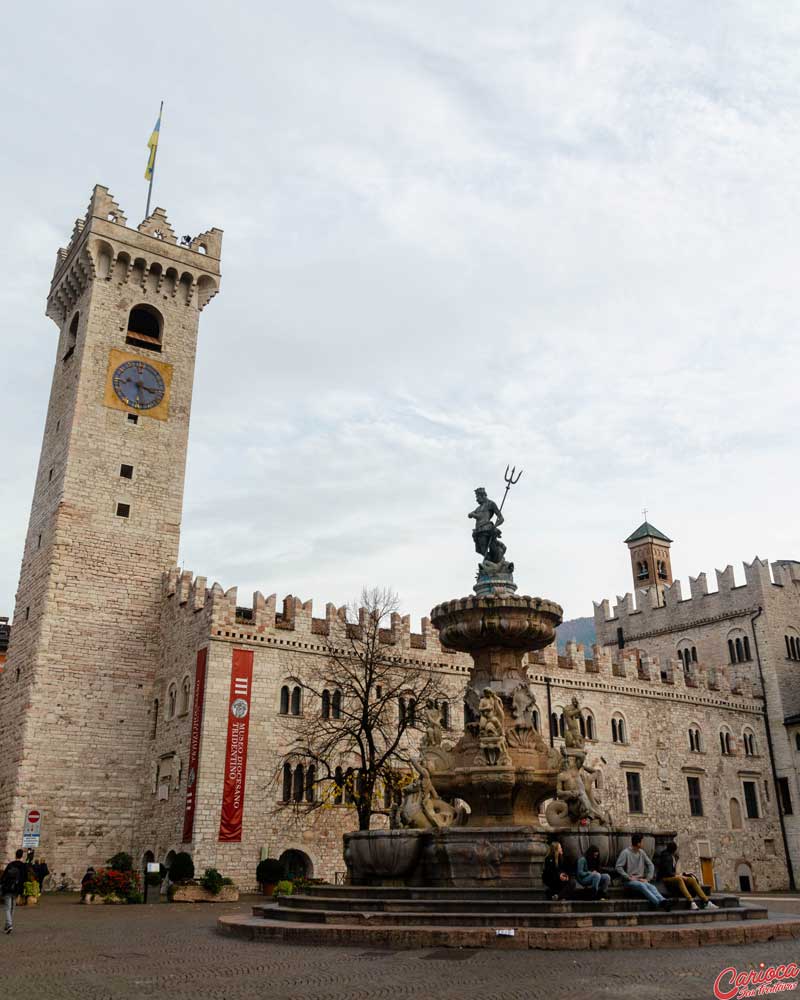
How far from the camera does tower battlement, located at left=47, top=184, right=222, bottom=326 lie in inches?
1766

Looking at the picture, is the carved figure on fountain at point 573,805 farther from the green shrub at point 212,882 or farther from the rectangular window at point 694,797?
the rectangular window at point 694,797

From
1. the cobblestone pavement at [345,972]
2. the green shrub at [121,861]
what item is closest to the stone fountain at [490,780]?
the cobblestone pavement at [345,972]

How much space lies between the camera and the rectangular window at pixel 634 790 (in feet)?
148

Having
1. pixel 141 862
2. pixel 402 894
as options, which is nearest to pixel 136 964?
pixel 402 894

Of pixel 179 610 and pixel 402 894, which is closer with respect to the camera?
pixel 402 894

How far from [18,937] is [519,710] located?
397 inches

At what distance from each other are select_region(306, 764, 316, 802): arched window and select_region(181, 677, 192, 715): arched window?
551 centimetres

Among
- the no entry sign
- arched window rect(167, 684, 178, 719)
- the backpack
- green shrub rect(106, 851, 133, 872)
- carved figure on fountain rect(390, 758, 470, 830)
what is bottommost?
the backpack

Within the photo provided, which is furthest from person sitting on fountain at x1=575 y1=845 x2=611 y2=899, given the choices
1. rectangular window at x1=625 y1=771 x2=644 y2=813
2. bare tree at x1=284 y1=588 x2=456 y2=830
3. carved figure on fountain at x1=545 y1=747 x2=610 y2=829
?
rectangular window at x1=625 y1=771 x2=644 y2=813

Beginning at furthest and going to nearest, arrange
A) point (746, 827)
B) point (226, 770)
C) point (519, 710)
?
point (746, 827) → point (226, 770) → point (519, 710)

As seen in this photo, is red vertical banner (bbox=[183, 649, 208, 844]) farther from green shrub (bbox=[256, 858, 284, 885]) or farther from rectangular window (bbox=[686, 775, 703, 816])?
rectangular window (bbox=[686, 775, 703, 816])

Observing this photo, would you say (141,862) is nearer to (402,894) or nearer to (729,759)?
(402,894)

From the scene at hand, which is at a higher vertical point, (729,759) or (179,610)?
(179,610)

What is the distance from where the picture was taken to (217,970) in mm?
10500
